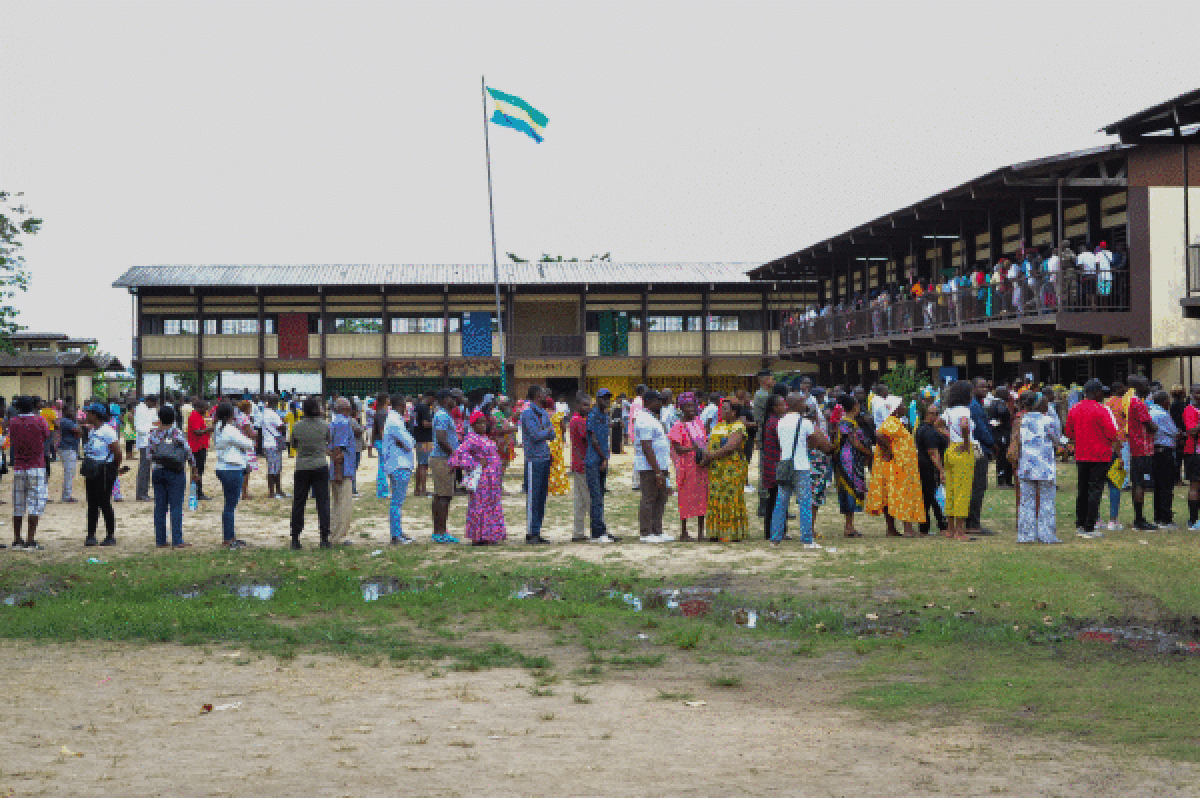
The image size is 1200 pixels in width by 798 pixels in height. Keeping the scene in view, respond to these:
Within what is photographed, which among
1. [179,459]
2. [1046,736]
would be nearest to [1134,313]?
[179,459]

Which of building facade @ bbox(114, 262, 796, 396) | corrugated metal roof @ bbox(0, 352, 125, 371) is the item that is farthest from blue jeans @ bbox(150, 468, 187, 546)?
corrugated metal roof @ bbox(0, 352, 125, 371)

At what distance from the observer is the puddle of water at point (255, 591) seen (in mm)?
9827

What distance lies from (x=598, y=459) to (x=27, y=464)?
5995mm

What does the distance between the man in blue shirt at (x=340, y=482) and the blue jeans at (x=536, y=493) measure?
1.91 m

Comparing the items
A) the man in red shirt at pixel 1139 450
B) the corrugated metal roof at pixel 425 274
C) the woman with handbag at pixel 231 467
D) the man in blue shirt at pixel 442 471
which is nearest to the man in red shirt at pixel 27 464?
the woman with handbag at pixel 231 467

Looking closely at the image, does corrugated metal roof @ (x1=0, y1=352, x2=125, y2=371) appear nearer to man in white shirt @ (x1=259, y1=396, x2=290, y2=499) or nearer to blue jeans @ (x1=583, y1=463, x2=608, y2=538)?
man in white shirt @ (x1=259, y1=396, x2=290, y2=499)

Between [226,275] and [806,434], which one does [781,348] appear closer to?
[226,275]

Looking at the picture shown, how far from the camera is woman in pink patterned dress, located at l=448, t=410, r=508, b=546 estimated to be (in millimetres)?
12562

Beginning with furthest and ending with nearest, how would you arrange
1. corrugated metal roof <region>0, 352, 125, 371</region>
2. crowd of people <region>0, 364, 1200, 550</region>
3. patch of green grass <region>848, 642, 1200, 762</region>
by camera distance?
corrugated metal roof <region>0, 352, 125, 371</region>, crowd of people <region>0, 364, 1200, 550</region>, patch of green grass <region>848, 642, 1200, 762</region>

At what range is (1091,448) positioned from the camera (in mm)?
12430

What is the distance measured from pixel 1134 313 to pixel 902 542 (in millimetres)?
13766

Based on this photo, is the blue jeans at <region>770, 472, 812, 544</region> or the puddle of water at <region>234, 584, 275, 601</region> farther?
the blue jeans at <region>770, 472, 812, 544</region>

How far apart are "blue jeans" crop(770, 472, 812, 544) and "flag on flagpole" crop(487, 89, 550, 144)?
19.4 meters

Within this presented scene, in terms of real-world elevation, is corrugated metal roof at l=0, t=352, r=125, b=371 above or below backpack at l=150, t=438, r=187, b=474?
above
